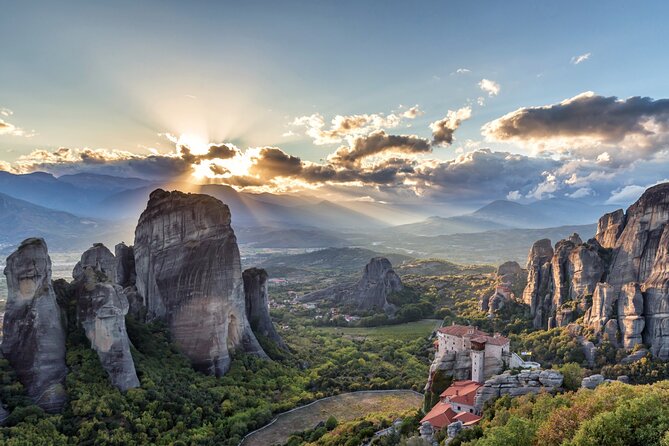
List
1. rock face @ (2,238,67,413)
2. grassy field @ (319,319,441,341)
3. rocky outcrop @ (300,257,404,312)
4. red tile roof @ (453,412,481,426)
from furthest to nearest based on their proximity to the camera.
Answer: rocky outcrop @ (300,257,404,312) < grassy field @ (319,319,441,341) < rock face @ (2,238,67,413) < red tile roof @ (453,412,481,426)

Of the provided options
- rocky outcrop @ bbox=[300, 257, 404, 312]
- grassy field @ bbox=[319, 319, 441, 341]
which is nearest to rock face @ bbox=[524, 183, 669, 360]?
grassy field @ bbox=[319, 319, 441, 341]

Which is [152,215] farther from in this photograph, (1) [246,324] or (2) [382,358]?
(2) [382,358]

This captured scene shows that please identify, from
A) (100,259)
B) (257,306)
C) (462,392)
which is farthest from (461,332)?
(100,259)

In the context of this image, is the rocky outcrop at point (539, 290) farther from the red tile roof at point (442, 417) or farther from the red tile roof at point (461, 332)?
the red tile roof at point (442, 417)

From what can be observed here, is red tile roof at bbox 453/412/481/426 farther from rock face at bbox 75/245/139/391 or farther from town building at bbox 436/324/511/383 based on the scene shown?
rock face at bbox 75/245/139/391

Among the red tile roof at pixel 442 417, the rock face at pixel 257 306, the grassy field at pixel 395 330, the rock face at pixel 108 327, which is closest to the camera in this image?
the red tile roof at pixel 442 417

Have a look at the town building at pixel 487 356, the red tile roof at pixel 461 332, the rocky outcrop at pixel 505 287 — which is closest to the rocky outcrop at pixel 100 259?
the red tile roof at pixel 461 332
